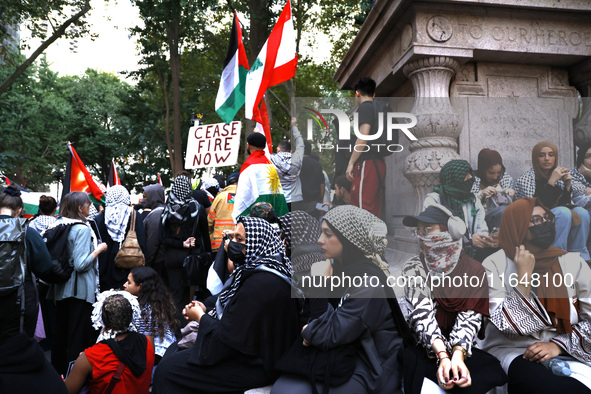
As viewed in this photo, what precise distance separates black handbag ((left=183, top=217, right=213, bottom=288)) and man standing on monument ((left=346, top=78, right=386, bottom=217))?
3325 millimetres

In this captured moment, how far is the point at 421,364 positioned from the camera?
303cm

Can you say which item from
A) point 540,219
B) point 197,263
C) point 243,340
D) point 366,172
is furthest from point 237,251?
point 197,263

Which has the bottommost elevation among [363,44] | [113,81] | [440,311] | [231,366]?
[231,366]

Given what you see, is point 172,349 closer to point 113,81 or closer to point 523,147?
point 523,147

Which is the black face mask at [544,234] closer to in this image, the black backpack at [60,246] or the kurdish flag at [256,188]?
the kurdish flag at [256,188]

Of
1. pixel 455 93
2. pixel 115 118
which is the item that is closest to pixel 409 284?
pixel 455 93

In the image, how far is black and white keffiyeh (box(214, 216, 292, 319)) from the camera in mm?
3545

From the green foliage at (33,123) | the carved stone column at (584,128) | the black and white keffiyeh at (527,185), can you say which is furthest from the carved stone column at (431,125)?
the green foliage at (33,123)

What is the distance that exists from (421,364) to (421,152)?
5.89ft

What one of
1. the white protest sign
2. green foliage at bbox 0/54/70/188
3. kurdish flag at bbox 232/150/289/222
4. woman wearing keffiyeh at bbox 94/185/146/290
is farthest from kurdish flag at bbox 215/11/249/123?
green foliage at bbox 0/54/70/188

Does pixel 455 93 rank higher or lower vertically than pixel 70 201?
higher

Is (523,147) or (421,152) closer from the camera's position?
(523,147)

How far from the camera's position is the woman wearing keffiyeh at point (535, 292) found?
10.3 feet

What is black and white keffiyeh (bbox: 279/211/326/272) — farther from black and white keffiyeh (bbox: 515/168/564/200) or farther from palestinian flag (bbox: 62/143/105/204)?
palestinian flag (bbox: 62/143/105/204)
